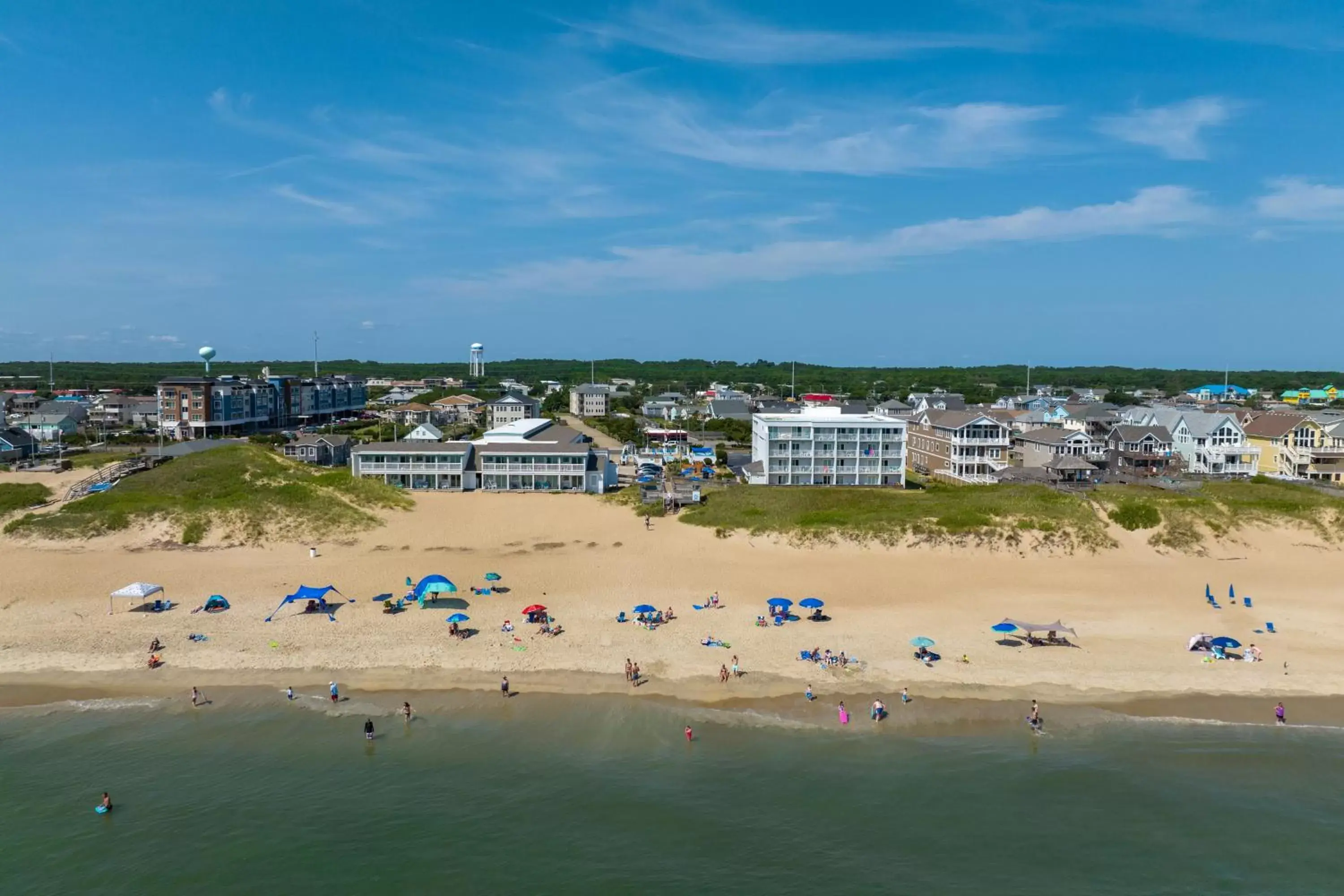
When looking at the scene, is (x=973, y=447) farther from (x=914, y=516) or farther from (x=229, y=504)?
(x=229, y=504)

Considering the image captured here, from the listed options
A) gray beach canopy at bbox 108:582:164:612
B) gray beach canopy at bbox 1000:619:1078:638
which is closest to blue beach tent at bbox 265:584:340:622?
gray beach canopy at bbox 108:582:164:612

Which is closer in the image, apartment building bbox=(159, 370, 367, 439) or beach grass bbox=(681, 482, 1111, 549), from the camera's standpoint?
beach grass bbox=(681, 482, 1111, 549)

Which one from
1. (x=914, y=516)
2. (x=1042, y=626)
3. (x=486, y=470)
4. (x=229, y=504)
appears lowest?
(x=1042, y=626)

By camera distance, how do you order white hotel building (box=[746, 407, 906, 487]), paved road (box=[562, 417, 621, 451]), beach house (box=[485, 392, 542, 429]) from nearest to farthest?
1. white hotel building (box=[746, 407, 906, 487])
2. paved road (box=[562, 417, 621, 451])
3. beach house (box=[485, 392, 542, 429])

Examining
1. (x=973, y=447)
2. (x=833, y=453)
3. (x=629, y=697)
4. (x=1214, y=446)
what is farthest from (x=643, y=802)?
(x=1214, y=446)

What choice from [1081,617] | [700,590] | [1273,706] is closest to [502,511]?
[700,590]

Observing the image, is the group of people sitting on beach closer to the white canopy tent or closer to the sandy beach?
the sandy beach

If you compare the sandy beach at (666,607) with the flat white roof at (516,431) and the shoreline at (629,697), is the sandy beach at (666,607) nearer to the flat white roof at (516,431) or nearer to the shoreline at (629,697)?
the shoreline at (629,697)
